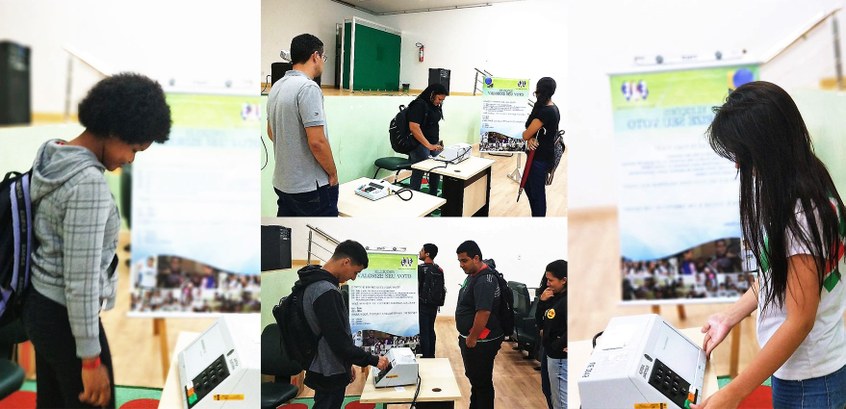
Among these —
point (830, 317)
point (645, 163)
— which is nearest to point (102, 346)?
point (645, 163)

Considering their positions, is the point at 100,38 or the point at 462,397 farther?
the point at 462,397

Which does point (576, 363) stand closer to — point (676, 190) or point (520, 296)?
point (520, 296)

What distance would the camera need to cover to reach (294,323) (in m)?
2.31

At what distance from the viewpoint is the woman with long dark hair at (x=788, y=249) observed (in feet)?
5.84

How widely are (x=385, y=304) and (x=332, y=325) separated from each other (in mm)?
219

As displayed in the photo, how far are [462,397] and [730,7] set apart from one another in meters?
1.79

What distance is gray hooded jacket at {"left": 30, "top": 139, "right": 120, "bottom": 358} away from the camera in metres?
2.02

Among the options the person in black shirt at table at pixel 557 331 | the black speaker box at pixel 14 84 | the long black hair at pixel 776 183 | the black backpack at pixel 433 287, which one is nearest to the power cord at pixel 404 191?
the black backpack at pixel 433 287

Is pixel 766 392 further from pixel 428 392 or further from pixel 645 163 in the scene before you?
pixel 428 392

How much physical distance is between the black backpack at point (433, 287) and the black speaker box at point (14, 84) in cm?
155

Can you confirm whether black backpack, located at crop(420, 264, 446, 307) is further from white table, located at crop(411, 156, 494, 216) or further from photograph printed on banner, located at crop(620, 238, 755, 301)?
photograph printed on banner, located at crop(620, 238, 755, 301)

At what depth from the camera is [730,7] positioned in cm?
228

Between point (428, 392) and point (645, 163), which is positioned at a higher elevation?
point (645, 163)

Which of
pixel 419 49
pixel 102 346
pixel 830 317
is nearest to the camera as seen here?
pixel 830 317
